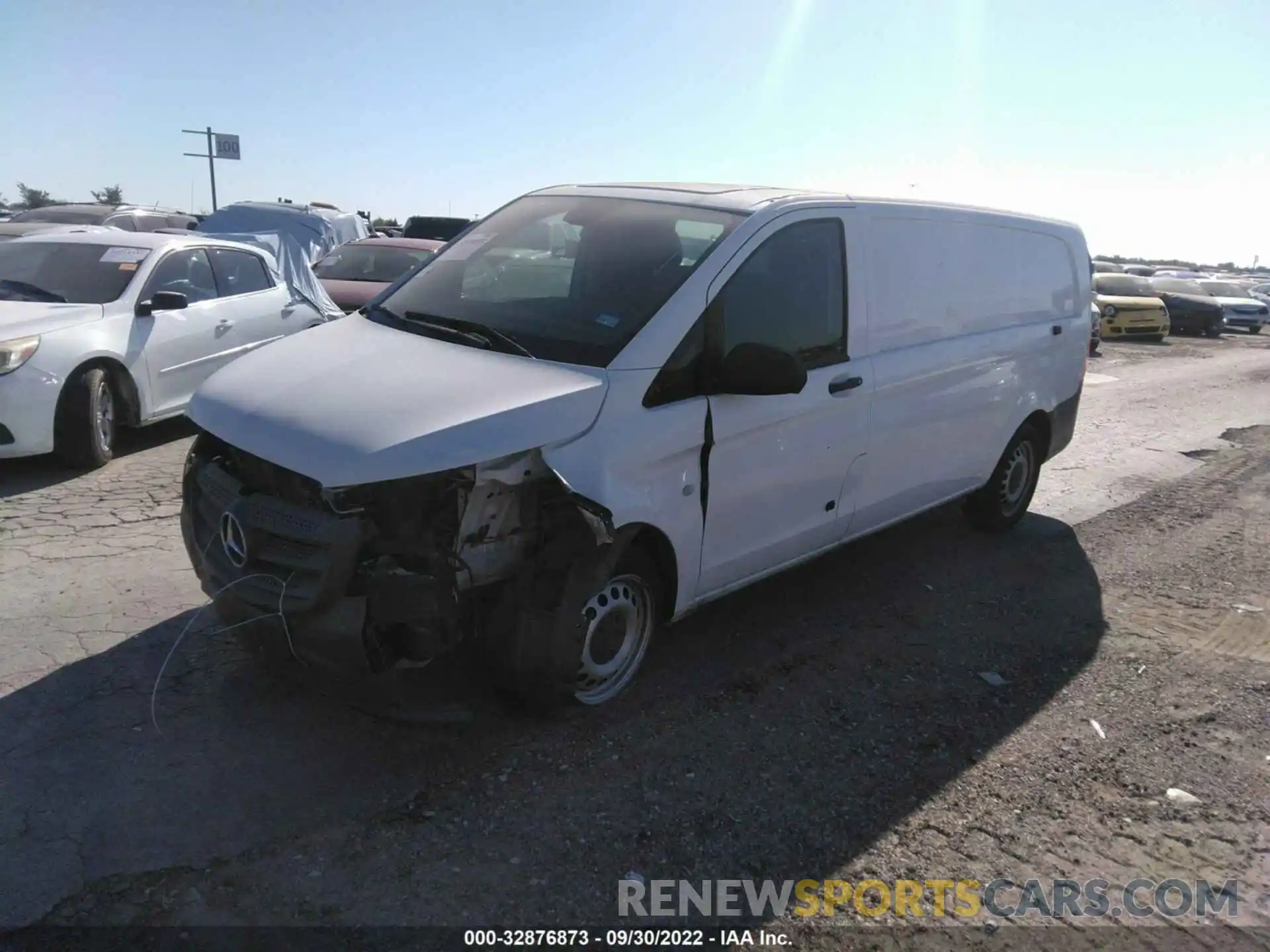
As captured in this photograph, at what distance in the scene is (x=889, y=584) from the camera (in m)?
5.56

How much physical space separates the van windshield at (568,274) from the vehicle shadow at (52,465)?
7.61 feet

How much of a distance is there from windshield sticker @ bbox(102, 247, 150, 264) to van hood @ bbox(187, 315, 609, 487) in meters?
4.18

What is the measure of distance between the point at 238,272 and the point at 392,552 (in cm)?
619

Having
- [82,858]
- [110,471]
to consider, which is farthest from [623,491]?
[110,471]

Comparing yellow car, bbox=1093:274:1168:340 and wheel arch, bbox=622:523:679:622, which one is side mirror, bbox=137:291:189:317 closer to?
wheel arch, bbox=622:523:679:622

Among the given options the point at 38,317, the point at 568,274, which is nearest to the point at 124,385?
the point at 38,317

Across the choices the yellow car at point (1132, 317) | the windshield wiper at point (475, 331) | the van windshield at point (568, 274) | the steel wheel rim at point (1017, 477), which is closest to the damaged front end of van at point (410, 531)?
the windshield wiper at point (475, 331)

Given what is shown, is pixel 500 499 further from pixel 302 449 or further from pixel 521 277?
pixel 521 277

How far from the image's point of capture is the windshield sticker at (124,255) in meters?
7.47

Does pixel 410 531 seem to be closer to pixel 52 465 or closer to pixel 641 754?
pixel 641 754

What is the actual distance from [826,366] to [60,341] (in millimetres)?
5049

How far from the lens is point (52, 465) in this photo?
6.73m

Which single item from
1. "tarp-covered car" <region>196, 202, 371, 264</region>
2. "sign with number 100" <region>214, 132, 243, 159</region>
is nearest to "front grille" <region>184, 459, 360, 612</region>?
"tarp-covered car" <region>196, 202, 371, 264</region>

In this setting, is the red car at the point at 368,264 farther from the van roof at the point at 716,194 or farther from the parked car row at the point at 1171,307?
the parked car row at the point at 1171,307
